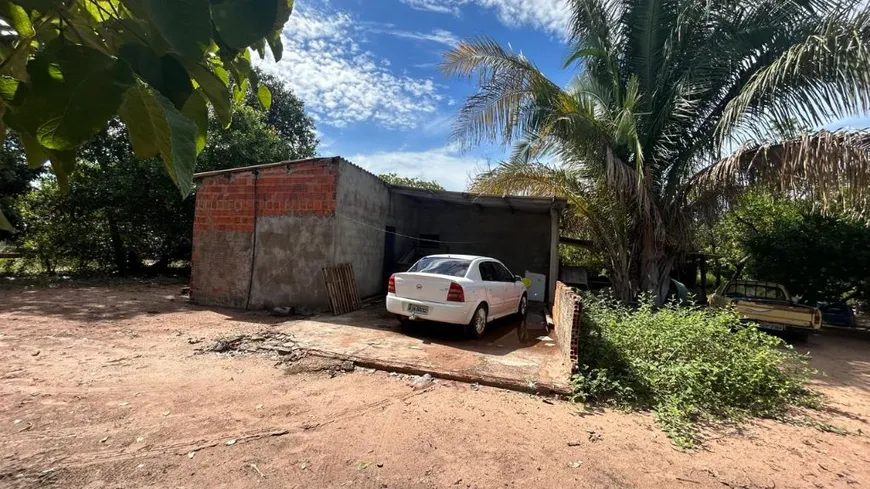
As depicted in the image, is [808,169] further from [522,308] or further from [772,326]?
[522,308]

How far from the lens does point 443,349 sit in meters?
6.96

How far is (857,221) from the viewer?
1247 cm

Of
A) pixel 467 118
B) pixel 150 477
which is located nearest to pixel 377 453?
pixel 150 477

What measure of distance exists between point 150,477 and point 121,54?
137 inches

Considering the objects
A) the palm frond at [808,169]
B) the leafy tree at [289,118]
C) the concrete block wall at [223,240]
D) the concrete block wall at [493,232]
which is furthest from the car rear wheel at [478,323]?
the leafy tree at [289,118]

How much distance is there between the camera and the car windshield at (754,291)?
11.3 meters

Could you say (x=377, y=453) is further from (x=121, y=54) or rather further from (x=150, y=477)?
(x=121, y=54)

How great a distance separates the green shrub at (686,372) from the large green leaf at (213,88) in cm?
489

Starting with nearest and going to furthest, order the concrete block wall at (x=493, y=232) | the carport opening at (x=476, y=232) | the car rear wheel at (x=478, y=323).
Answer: the car rear wheel at (x=478, y=323), the carport opening at (x=476, y=232), the concrete block wall at (x=493, y=232)

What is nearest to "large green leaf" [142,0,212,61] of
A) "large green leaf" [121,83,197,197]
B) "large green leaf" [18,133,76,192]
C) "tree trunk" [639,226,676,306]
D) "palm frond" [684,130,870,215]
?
"large green leaf" [121,83,197,197]

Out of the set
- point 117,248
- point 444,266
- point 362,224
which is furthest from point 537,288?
point 117,248

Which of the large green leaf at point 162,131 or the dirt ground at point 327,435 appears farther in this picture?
the dirt ground at point 327,435

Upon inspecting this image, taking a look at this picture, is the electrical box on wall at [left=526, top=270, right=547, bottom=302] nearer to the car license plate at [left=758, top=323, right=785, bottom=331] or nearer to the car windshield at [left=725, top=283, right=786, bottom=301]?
the car windshield at [left=725, top=283, right=786, bottom=301]

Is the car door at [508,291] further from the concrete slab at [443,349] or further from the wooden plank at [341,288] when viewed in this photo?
the wooden plank at [341,288]
